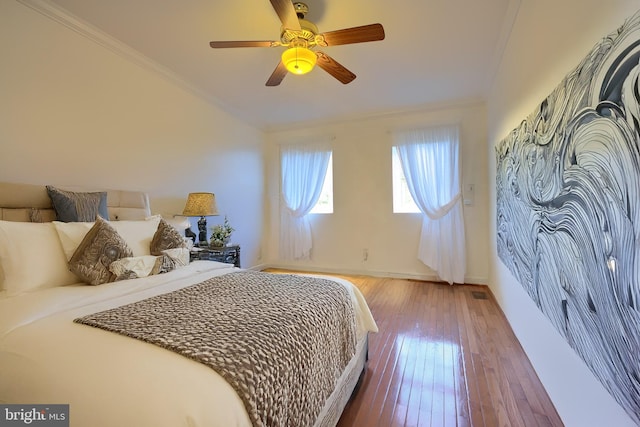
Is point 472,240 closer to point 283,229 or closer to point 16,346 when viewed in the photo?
point 283,229

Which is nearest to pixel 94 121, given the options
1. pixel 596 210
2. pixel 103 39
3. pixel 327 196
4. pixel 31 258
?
pixel 103 39

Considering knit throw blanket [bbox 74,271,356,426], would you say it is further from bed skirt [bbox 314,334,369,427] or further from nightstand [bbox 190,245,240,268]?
nightstand [bbox 190,245,240,268]

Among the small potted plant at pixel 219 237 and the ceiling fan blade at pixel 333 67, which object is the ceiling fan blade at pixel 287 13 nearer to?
the ceiling fan blade at pixel 333 67

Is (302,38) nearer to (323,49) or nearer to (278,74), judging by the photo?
(278,74)

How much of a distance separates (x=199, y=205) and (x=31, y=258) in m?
1.61

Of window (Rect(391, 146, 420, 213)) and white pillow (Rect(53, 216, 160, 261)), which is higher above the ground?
window (Rect(391, 146, 420, 213))

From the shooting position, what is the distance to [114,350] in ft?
2.65

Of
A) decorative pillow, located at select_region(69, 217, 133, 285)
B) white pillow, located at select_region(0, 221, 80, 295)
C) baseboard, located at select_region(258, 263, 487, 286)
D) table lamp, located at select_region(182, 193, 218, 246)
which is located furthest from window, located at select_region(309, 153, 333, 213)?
white pillow, located at select_region(0, 221, 80, 295)

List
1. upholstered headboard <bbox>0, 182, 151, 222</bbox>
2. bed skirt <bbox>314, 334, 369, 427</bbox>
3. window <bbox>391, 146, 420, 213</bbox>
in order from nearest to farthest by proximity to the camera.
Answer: bed skirt <bbox>314, 334, 369, 427</bbox> < upholstered headboard <bbox>0, 182, 151, 222</bbox> < window <bbox>391, 146, 420, 213</bbox>

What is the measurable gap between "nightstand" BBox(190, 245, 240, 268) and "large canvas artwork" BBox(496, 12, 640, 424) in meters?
2.68

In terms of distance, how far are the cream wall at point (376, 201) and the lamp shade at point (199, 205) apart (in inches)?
76.5

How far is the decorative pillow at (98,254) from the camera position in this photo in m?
1.53

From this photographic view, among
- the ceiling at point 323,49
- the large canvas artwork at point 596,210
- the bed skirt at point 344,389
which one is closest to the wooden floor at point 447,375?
the bed skirt at point 344,389

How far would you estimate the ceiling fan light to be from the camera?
1996 millimetres
